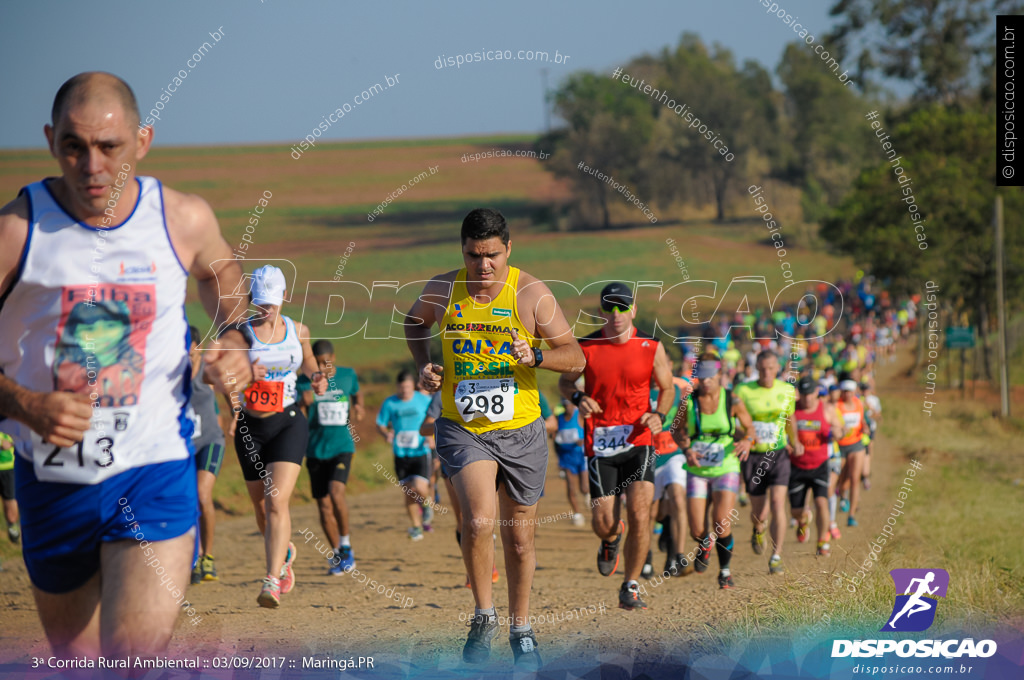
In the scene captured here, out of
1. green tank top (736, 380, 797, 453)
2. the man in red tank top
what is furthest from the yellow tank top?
the man in red tank top

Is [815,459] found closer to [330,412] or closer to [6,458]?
[330,412]

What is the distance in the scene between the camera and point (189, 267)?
3.48 metres

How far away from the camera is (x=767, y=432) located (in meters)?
9.27

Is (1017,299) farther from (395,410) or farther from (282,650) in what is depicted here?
(282,650)

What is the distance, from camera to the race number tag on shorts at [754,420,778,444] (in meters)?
9.25

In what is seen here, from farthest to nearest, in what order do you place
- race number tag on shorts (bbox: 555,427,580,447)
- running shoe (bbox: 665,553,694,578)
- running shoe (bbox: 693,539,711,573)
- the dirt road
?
race number tag on shorts (bbox: 555,427,580,447)
running shoe (bbox: 665,553,694,578)
running shoe (bbox: 693,539,711,573)
the dirt road

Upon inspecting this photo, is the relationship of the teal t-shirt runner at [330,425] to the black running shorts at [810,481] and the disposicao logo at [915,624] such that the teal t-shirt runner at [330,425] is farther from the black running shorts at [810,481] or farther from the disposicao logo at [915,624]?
the disposicao logo at [915,624]

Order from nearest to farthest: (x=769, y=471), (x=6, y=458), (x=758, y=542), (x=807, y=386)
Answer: (x=769, y=471), (x=758, y=542), (x=807, y=386), (x=6, y=458)

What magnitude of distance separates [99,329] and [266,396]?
12.5ft

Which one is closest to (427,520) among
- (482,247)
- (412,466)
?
(412,466)

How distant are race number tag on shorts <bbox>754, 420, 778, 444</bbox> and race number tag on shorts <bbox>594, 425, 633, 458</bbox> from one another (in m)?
2.48

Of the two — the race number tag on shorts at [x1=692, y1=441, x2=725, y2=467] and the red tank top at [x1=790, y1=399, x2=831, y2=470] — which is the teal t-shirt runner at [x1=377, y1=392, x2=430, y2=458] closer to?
the race number tag on shorts at [x1=692, y1=441, x2=725, y2=467]

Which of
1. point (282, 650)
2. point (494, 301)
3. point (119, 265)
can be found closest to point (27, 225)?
point (119, 265)

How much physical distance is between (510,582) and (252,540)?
6.76m
